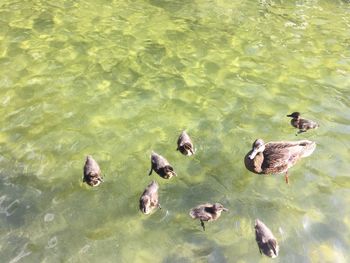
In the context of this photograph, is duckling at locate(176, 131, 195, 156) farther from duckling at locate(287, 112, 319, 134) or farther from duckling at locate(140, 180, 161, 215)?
duckling at locate(287, 112, 319, 134)

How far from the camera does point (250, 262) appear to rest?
6.81 meters

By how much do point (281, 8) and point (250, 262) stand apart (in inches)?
527

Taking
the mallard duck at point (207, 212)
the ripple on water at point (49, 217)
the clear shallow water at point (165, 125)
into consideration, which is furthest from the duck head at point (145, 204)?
the ripple on water at point (49, 217)

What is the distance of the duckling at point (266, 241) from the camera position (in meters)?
6.85

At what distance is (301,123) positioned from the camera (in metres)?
9.67

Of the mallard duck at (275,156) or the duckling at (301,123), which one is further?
the duckling at (301,123)

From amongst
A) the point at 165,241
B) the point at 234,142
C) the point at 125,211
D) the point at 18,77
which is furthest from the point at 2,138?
the point at 234,142

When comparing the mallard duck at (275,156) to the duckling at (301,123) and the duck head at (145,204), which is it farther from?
the duck head at (145,204)

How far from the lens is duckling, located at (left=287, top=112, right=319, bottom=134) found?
9.62 metres

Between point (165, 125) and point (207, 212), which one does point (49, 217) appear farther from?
point (165, 125)

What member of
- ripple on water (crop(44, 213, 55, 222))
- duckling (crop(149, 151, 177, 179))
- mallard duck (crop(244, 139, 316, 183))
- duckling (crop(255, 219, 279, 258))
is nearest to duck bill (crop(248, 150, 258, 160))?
mallard duck (crop(244, 139, 316, 183))

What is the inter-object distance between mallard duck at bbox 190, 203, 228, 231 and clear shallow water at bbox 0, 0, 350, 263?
200 millimetres

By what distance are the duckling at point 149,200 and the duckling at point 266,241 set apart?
190cm

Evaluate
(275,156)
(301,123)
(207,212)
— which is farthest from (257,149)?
(301,123)
